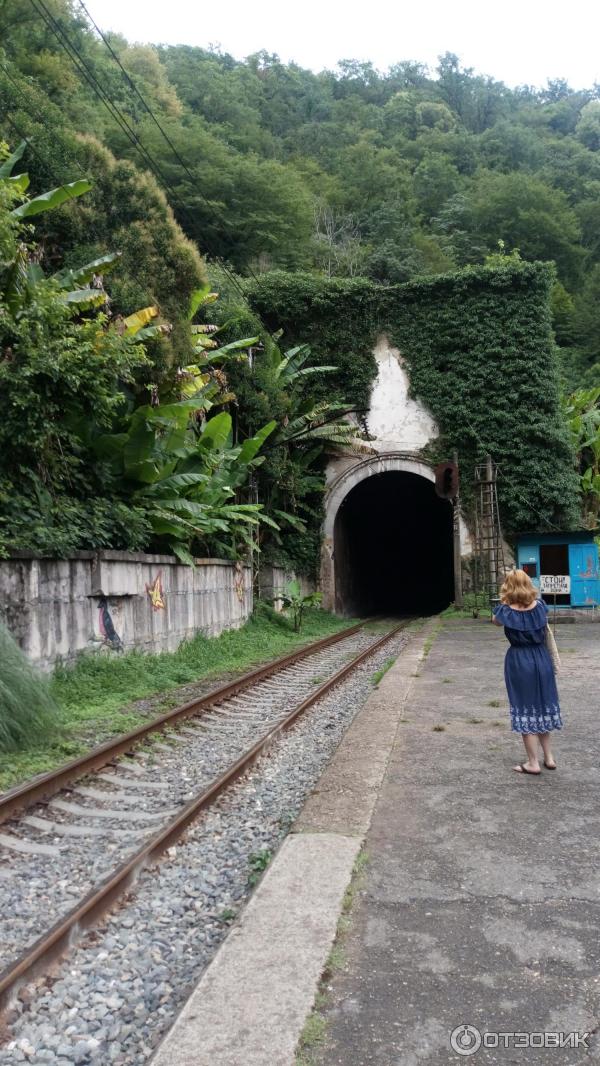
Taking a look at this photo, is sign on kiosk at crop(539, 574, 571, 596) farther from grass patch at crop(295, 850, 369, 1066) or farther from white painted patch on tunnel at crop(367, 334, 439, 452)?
grass patch at crop(295, 850, 369, 1066)

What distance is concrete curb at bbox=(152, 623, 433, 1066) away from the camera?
2.33 metres

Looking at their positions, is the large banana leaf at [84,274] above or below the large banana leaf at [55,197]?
below

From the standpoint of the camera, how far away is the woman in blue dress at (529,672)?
527cm

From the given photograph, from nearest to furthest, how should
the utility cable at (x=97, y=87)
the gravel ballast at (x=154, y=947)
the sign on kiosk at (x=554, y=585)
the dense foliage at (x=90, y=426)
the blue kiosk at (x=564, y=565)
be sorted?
the gravel ballast at (x=154, y=947) < the dense foliage at (x=90, y=426) < the utility cable at (x=97, y=87) < the sign on kiosk at (x=554, y=585) < the blue kiosk at (x=564, y=565)

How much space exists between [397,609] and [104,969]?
31.6m

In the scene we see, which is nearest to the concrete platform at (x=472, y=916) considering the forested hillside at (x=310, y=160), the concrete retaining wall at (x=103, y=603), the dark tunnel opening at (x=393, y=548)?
the concrete retaining wall at (x=103, y=603)

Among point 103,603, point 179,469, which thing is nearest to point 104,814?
point 103,603

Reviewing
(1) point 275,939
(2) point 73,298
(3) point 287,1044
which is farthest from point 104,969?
(2) point 73,298

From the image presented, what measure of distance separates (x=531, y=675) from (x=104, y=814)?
304cm

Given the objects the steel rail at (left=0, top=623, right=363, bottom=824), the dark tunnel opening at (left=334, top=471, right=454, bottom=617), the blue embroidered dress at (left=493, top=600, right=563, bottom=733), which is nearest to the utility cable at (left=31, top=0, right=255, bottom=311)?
the steel rail at (left=0, top=623, right=363, bottom=824)

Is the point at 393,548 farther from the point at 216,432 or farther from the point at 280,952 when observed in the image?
the point at 280,952

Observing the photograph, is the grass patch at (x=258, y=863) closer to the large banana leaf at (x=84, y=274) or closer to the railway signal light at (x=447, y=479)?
the large banana leaf at (x=84, y=274)

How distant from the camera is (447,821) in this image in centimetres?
437

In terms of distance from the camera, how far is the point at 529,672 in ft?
17.5
